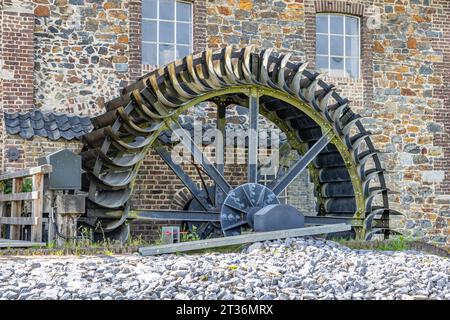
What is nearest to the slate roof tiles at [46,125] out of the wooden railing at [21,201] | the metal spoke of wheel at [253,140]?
the wooden railing at [21,201]

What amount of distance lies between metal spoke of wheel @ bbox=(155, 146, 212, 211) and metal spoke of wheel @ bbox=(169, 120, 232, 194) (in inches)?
13.6

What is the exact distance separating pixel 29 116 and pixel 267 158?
397 cm

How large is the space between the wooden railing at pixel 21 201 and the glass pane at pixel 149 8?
11.8ft

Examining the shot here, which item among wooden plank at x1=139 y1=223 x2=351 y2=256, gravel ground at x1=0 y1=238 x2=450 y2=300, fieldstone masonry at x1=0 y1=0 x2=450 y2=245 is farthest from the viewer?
fieldstone masonry at x1=0 y1=0 x2=450 y2=245

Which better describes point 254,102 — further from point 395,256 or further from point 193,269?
point 193,269

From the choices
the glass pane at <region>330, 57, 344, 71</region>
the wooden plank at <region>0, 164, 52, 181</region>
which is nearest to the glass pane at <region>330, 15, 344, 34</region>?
the glass pane at <region>330, 57, 344, 71</region>

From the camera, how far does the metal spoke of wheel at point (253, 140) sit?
40.3 feet

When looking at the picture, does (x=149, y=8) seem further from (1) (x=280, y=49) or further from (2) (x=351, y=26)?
(2) (x=351, y=26)

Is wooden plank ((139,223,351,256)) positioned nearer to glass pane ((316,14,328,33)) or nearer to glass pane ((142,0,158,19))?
glass pane ((142,0,158,19))

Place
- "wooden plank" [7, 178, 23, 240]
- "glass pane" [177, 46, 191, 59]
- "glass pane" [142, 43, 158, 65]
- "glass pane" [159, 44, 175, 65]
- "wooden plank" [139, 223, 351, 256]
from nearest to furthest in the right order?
1. "wooden plank" [139, 223, 351, 256]
2. "wooden plank" [7, 178, 23, 240]
3. "glass pane" [142, 43, 158, 65]
4. "glass pane" [159, 44, 175, 65]
5. "glass pane" [177, 46, 191, 59]

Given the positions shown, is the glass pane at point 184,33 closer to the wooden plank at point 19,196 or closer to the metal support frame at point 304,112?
the metal support frame at point 304,112

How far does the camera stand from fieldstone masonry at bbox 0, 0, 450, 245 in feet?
44.4
